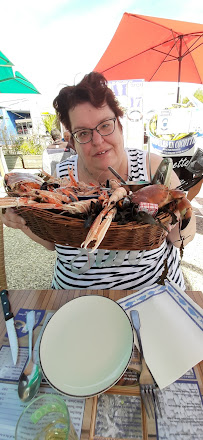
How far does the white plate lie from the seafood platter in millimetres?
302

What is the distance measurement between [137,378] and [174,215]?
20.2 inches

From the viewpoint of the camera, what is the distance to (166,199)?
0.64 meters

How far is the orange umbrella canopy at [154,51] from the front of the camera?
386 centimetres

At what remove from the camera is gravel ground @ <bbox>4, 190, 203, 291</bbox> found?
2.36 metres

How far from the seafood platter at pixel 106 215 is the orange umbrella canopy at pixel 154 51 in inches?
177

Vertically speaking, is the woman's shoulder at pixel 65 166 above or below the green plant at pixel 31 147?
above

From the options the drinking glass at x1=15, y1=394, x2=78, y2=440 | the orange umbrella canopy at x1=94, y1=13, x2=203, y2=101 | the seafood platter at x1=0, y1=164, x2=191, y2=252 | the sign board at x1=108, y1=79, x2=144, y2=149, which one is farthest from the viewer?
the sign board at x1=108, y1=79, x2=144, y2=149

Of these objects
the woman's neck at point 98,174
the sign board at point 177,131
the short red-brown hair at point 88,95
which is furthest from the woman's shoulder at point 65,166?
the sign board at point 177,131

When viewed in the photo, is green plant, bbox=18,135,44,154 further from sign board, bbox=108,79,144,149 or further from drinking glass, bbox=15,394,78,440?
drinking glass, bbox=15,394,78,440

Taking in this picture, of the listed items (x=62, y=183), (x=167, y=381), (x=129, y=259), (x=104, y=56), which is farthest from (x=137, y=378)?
(x=104, y=56)

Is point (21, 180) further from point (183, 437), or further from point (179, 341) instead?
point (183, 437)

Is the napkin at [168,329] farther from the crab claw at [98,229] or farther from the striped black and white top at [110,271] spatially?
the crab claw at [98,229]

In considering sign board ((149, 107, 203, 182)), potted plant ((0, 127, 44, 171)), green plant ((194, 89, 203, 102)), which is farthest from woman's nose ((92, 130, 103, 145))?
green plant ((194, 89, 203, 102))

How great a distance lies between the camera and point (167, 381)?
24.5 inches
